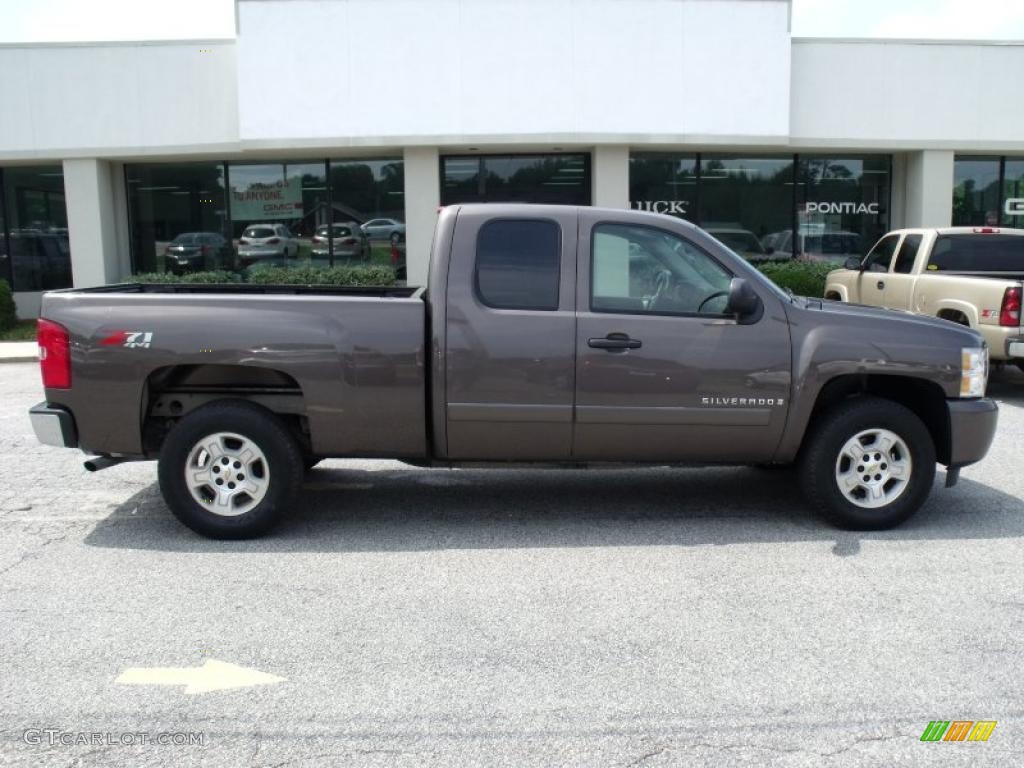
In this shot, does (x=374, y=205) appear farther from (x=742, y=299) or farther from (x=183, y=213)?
(x=742, y=299)

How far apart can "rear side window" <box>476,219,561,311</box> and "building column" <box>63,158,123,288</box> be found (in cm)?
1486

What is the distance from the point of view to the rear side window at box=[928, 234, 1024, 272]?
37.4 ft

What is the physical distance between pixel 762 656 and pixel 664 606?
2.17 feet

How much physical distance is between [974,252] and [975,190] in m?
9.30

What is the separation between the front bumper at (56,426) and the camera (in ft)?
18.4

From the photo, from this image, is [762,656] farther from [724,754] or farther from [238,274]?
[238,274]

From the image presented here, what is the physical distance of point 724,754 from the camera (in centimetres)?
334

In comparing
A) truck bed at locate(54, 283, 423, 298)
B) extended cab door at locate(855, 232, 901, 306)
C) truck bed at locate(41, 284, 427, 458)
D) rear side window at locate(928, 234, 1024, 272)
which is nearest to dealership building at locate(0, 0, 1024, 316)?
extended cab door at locate(855, 232, 901, 306)

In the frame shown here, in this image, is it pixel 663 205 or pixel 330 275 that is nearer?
pixel 330 275

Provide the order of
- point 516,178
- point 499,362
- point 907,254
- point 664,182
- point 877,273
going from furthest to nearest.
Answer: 1. point 664,182
2. point 516,178
3. point 877,273
4. point 907,254
5. point 499,362

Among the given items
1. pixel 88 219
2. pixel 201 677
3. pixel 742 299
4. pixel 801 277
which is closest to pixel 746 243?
pixel 801 277

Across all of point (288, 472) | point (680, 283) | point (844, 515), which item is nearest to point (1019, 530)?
point (844, 515)

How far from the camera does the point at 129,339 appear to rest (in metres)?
5.56

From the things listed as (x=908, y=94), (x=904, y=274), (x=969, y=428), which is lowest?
(x=969, y=428)
